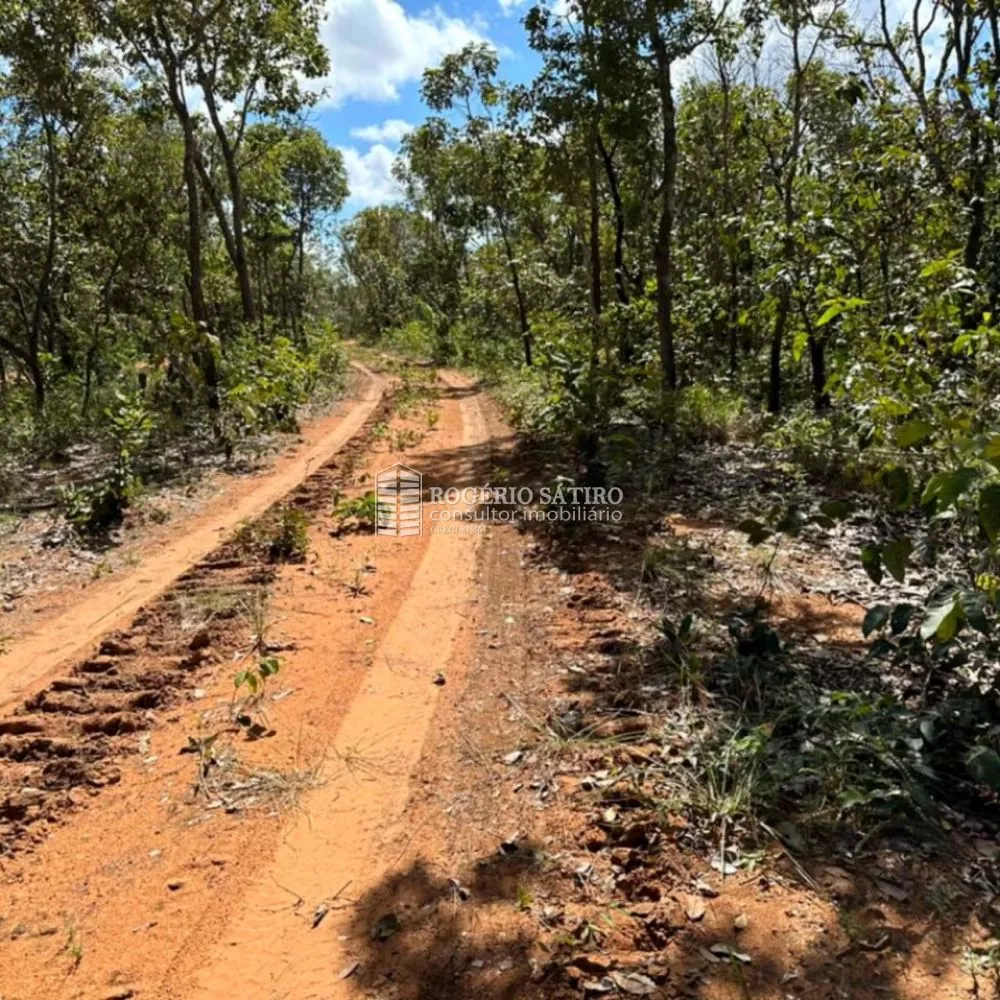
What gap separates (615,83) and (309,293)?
43547mm

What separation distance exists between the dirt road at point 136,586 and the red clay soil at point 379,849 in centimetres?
33

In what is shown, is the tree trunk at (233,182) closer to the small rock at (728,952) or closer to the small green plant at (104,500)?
the small green plant at (104,500)

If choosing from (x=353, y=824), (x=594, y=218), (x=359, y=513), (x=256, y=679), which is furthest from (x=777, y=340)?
(x=353, y=824)

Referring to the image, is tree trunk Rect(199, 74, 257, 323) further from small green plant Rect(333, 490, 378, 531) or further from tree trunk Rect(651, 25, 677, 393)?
small green plant Rect(333, 490, 378, 531)

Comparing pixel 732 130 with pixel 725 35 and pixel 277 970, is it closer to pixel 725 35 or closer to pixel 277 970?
pixel 725 35

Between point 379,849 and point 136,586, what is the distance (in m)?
4.11

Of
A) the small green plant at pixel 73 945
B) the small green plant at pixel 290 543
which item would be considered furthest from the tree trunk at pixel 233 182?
the small green plant at pixel 73 945

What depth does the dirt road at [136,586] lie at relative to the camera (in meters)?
4.92

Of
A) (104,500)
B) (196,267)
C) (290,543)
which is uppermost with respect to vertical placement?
(196,267)

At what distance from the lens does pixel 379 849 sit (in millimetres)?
3223

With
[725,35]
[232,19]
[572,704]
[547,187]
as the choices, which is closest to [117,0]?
[232,19]

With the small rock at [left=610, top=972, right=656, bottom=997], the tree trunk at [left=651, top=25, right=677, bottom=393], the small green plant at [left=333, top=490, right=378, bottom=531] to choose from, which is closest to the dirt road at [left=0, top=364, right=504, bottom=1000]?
the small rock at [left=610, top=972, right=656, bottom=997]

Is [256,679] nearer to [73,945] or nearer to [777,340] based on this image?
[73,945]

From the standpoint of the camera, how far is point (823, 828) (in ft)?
10.1
